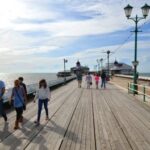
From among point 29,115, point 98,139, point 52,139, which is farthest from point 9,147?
point 29,115

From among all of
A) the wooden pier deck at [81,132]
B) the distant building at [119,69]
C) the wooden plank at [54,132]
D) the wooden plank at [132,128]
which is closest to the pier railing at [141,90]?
the wooden plank at [132,128]

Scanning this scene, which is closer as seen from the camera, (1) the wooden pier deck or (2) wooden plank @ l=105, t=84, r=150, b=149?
(1) the wooden pier deck

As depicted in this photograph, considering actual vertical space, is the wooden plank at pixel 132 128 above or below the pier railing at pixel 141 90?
below

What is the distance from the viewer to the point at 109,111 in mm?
16781

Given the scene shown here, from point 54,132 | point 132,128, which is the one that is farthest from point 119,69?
point 54,132

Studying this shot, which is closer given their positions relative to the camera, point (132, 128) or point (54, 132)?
point (54, 132)

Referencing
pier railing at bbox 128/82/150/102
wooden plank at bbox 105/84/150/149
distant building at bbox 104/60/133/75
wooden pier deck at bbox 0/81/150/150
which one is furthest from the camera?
distant building at bbox 104/60/133/75

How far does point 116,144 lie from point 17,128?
12.6ft

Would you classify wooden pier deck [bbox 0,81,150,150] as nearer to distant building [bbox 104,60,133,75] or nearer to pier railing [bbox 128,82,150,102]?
pier railing [bbox 128,82,150,102]

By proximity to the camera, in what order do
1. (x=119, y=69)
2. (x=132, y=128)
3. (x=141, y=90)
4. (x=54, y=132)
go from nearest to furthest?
(x=54, y=132) < (x=132, y=128) < (x=141, y=90) < (x=119, y=69)

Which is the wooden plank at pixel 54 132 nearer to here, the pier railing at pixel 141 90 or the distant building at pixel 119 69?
the pier railing at pixel 141 90

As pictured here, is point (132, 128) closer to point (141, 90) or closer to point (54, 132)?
point (54, 132)

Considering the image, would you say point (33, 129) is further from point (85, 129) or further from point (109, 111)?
point (109, 111)

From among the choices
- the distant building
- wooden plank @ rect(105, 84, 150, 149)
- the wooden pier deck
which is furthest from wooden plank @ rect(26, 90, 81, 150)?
the distant building
